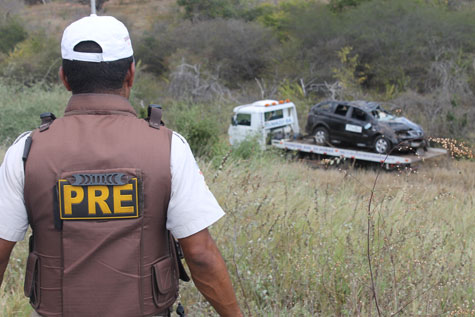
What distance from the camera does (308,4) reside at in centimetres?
2825

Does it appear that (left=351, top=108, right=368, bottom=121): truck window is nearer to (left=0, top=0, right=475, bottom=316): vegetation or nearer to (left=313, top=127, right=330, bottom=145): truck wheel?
(left=313, top=127, right=330, bottom=145): truck wheel

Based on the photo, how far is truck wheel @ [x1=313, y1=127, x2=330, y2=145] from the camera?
48.9 feet

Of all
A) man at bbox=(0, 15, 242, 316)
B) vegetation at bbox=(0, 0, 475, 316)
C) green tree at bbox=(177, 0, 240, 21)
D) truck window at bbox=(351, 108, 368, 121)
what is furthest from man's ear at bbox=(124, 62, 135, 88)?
green tree at bbox=(177, 0, 240, 21)

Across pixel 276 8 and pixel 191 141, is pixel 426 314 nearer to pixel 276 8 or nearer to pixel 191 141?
pixel 191 141

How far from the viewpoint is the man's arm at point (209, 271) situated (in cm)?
177

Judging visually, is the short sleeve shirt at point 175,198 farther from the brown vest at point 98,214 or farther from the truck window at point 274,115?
the truck window at point 274,115

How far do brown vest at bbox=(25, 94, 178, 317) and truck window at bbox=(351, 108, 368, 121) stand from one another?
1273 cm

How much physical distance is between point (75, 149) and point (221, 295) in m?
0.71

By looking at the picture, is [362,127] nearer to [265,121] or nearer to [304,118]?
[265,121]

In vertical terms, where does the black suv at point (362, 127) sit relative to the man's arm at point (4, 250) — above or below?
below

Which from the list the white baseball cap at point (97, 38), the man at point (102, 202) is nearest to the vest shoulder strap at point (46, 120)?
the man at point (102, 202)

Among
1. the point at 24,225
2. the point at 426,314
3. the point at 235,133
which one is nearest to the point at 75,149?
the point at 24,225

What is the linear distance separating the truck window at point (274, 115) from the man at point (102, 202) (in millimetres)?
13360

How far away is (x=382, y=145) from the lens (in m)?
13.5
